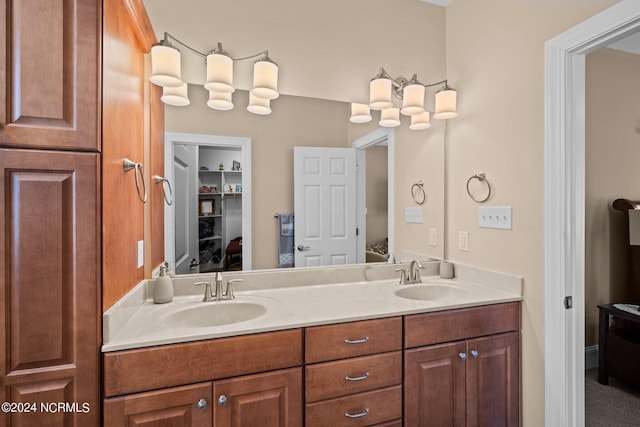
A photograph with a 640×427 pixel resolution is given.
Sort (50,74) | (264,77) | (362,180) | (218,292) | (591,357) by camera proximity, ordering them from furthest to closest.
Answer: (591,357)
(362,180)
(264,77)
(218,292)
(50,74)

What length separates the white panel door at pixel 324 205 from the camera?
6.31 feet

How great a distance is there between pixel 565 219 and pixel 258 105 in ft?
5.30

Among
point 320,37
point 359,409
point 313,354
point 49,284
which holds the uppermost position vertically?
point 320,37

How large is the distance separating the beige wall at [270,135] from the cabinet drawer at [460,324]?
806mm

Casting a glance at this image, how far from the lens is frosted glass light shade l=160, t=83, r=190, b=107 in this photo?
5.44 ft

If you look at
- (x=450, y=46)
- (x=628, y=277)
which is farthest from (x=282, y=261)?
(x=628, y=277)

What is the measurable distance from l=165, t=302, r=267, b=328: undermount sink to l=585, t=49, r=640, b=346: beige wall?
2.76 metres

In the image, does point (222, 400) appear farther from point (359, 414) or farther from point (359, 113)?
point (359, 113)

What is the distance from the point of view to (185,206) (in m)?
1.72

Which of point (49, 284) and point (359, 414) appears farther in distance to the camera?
point (359, 414)

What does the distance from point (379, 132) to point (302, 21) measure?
0.78 metres

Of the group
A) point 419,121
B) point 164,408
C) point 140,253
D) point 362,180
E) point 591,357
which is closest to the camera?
point 164,408

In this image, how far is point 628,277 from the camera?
2.83 meters

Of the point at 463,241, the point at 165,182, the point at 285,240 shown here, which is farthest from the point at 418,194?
the point at 165,182
